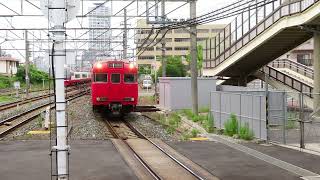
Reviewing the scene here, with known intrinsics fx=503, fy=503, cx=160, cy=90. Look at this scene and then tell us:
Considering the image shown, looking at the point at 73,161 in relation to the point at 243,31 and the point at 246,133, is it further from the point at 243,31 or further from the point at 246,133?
the point at 243,31

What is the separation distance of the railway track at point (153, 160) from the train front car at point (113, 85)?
19.8ft

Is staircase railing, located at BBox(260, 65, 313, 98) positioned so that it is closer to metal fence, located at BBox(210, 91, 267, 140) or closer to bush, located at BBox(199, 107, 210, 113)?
bush, located at BBox(199, 107, 210, 113)

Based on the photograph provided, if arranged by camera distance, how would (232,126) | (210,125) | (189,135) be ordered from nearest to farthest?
(232,126) < (189,135) < (210,125)

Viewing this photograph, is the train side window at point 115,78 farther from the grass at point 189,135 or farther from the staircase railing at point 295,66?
the staircase railing at point 295,66

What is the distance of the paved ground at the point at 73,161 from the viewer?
441 inches

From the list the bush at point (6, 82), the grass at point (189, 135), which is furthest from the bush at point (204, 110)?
the bush at point (6, 82)

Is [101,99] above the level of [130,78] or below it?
below

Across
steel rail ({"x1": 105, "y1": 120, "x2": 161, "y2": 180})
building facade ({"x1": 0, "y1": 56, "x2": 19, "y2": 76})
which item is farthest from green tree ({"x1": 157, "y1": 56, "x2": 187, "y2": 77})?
steel rail ({"x1": 105, "y1": 120, "x2": 161, "y2": 180})

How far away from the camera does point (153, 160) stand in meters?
13.7

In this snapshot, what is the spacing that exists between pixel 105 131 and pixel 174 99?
994cm

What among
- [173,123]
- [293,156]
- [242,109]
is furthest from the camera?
[173,123]

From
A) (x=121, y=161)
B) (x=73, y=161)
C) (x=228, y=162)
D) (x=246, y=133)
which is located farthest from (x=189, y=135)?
(x=73, y=161)

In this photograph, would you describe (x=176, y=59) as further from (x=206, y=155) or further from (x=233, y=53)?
(x=206, y=155)

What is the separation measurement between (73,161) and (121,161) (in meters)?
1.23
